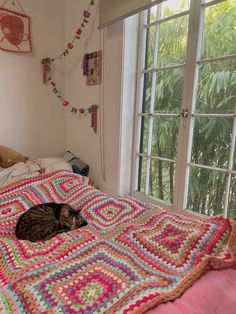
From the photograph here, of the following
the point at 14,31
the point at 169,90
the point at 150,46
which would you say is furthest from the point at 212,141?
the point at 14,31

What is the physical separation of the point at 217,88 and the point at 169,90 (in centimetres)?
35

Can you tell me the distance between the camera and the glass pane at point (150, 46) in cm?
172

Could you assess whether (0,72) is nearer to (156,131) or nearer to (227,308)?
(156,131)

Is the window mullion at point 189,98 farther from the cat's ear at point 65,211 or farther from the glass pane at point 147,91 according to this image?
the cat's ear at point 65,211

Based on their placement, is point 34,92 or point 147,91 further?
point 34,92

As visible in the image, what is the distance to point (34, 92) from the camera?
2.22 metres

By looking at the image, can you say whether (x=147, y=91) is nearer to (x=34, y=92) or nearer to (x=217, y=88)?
(x=217, y=88)

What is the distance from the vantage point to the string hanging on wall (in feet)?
6.62

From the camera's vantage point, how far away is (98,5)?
6.11 feet

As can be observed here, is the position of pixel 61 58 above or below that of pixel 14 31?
below

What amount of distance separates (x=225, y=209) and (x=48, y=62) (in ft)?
6.58

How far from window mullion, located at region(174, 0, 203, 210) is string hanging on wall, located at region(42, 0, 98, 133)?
854mm

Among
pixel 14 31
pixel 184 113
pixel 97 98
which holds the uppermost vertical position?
pixel 14 31

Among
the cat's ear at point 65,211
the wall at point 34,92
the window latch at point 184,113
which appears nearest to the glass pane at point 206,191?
the window latch at point 184,113
